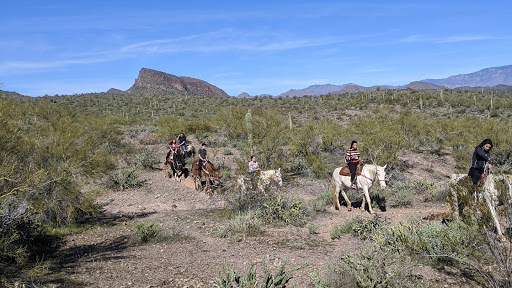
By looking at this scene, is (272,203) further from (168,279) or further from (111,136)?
(111,136)

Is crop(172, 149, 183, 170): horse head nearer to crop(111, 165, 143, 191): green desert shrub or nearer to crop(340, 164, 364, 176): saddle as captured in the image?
crop(111, 165, 143, 191): green desert shrub

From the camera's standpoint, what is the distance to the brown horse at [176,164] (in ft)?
54.3

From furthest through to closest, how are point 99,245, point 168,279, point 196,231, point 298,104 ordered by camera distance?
point 298,104, point 196,231, point 99,245, point 168,279

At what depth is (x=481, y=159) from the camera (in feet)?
28.1

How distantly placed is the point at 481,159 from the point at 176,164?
39.7ft

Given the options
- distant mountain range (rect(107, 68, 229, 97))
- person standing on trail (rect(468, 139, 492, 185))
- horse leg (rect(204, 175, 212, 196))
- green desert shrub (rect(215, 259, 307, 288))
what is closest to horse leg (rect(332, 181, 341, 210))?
person standing on trail (rect(468, 139, 492, 185))

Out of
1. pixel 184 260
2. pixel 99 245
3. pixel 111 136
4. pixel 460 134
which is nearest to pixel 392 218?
pixel 184 260

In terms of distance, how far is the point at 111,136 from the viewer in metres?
22.5

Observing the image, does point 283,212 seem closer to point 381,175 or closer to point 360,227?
point 360,227

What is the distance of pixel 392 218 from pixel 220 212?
5.06m

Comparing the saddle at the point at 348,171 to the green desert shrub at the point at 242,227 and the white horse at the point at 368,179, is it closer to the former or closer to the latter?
the white horse at the point at 368,179

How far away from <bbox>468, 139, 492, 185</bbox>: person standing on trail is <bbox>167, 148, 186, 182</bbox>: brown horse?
11.7 m

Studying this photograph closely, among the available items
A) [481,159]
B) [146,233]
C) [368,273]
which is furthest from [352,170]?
[146,233]

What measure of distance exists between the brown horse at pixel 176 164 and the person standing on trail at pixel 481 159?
38.5 feet
